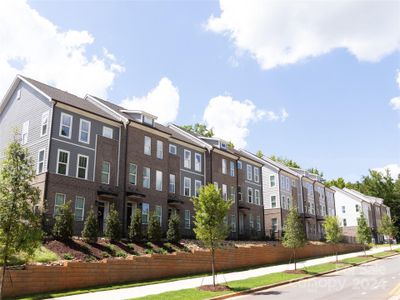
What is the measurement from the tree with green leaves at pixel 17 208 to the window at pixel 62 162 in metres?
12.4

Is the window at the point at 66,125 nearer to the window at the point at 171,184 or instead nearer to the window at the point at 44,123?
the window at the point at 44,123

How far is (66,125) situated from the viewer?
27.5 metres

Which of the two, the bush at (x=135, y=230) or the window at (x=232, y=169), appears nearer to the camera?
the bush at (x=135, y=230)

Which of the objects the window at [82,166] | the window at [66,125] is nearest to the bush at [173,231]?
the window at [82,166]

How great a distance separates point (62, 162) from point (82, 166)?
1588 mm

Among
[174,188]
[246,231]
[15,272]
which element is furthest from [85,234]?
[246,231]

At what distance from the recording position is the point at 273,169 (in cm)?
5178

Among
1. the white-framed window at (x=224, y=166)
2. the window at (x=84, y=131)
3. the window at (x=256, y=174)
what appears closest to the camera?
the window at (x=84, y=131)

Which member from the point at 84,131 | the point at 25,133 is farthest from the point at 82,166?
the point at 25,133

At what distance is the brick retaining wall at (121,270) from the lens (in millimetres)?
16141

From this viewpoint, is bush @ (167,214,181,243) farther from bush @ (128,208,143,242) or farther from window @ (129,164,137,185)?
window @ (129,164,137,185)

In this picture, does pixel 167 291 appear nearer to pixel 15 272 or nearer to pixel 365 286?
pixel 15 272

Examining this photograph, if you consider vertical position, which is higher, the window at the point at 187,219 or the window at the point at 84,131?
the window at the point at 84,131

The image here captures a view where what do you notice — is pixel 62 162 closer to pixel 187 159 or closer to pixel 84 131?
pixel 84 131
